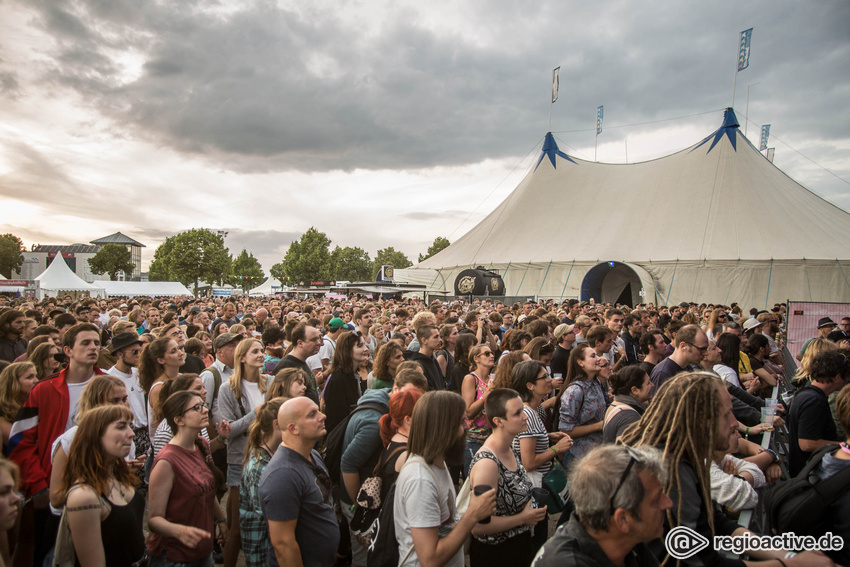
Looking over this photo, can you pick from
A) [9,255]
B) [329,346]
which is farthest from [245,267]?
[329,346]

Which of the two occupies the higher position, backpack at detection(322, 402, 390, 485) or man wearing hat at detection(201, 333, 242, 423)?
man wearing hat at detection(201, 333, 242, 423)

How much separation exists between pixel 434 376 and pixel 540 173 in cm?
3382

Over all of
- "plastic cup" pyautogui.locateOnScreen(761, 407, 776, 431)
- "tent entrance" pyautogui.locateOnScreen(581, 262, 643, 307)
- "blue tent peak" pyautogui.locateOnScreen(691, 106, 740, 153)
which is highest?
"blue tent peak" pyautogui.locateOnScreen(691, 106, 740, 153)

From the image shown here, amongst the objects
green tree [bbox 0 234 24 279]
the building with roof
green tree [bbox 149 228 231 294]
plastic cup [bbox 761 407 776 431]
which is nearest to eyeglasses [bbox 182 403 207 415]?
plastic cup [bbox 761 407 776 431]

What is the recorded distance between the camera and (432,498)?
89.0 inches

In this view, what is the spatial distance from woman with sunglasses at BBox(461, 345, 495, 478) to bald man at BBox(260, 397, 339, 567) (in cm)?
174

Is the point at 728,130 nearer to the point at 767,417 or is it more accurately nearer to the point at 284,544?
the point at 767,417

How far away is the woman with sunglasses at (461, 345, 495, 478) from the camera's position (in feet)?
13.6

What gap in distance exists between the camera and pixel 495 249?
33500mm

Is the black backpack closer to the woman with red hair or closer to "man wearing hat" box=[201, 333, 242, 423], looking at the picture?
the woman with red hair

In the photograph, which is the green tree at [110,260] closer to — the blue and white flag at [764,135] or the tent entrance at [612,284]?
the tent entrance at [612,284]

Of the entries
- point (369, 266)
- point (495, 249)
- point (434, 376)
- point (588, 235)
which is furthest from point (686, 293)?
point (369, 266)

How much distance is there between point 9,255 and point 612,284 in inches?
3815

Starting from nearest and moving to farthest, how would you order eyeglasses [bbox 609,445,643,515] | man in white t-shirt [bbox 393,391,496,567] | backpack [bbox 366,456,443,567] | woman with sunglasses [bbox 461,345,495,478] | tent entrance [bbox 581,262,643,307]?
A: eyeglasses [bbox 609,445,643,515], man in white t-shirt [bbox 393,391,496,567], backpack [bbox 366,456,443,567], woman with sunglasses [bbox 461,345,495,478], tent entrance [bbox 581,262,643,307]
